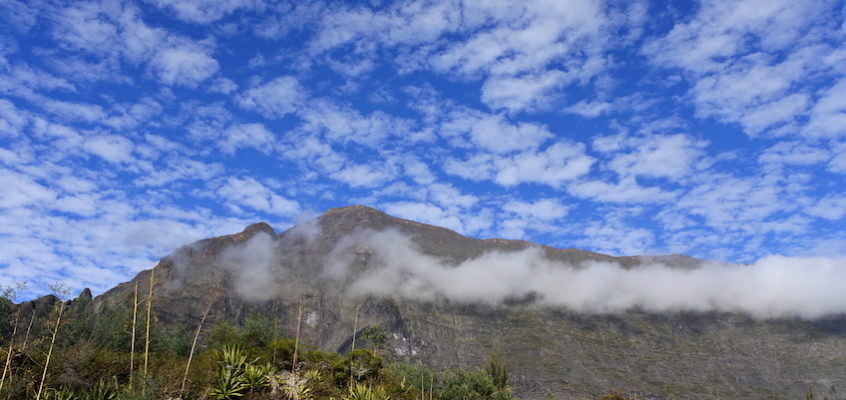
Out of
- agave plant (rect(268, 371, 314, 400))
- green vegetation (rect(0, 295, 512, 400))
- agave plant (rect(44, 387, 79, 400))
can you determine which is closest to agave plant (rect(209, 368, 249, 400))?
green vegetation (rect(0, 295, 512, 400))

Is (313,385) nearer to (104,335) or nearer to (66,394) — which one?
(66,394)

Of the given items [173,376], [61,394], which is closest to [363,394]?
[173,376]

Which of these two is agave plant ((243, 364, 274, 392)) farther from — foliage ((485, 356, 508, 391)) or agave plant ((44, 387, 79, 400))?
foliage ((485, 356, 508, 391))

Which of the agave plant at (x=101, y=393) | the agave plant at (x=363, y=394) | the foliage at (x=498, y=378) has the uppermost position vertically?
the agave plant at (x=101, y=393)

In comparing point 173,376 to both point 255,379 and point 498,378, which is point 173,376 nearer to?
point 255,379

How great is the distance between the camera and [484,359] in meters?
196

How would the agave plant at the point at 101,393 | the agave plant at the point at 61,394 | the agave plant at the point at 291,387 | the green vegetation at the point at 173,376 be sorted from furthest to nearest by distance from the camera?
the agave plant at the point at 291,387 → the agave plant at the point at 101,393 → the green vegetation at the point at 173,376 → the agave plant at the point at 61,394

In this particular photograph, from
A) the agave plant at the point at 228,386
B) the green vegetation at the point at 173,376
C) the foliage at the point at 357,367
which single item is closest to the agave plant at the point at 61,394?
the green vegetation at the point at 173,376

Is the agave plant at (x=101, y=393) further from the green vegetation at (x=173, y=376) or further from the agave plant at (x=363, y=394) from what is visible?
the agave plant at (x=363, y=394)

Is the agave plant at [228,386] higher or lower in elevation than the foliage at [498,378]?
higher

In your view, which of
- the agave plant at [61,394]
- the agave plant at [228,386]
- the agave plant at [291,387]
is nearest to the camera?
the agave plant at [61,394]

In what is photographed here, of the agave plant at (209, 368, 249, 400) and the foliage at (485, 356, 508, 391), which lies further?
the foliage at (485, 356, 508, 391)

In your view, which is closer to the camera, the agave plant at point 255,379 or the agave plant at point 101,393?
the agave plant at point 101,393

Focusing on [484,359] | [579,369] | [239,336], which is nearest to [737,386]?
[579,369]
